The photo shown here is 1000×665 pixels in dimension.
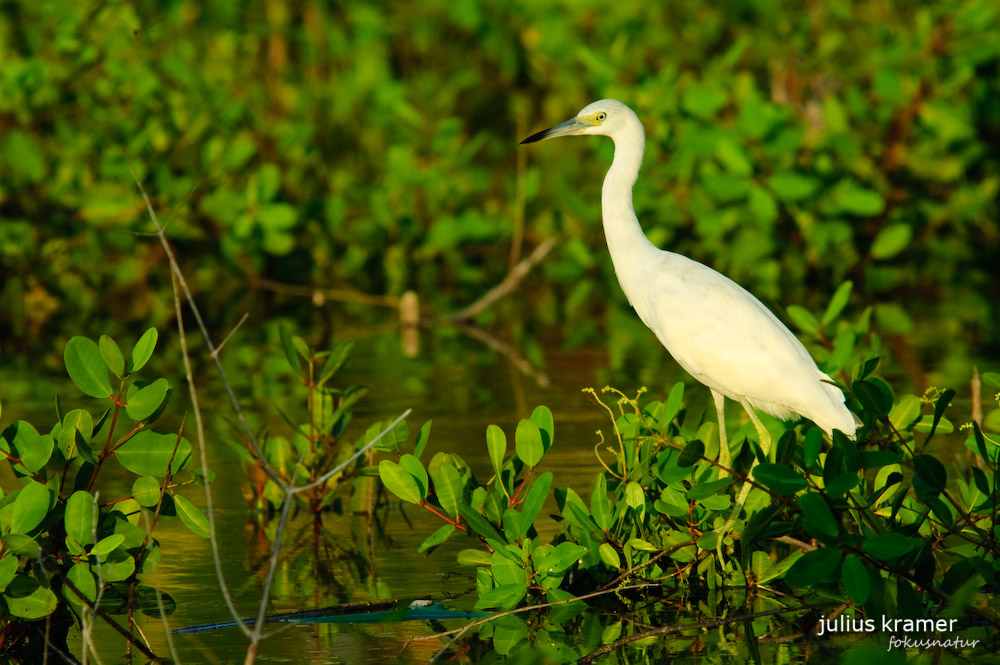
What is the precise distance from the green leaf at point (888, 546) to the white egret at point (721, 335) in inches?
35.7

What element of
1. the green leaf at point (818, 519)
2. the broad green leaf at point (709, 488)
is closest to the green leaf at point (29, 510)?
the broad green leaf at point (709, 488)

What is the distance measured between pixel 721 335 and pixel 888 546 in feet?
4.62

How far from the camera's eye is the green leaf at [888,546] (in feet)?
11.1

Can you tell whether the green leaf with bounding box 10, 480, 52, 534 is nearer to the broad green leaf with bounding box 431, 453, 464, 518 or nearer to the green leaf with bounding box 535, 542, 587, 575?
the broad green leaf with bounding box 431, 453, 464, 518

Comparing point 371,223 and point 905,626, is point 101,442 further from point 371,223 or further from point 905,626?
point 371,223

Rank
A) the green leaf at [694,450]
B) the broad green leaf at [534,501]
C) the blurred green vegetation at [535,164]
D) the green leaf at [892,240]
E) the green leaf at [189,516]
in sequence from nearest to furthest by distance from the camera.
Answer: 1. the green leaf at [694,450]
2. the green leaf at [189,516]
3. the broad green leaf at [534,501]
4. the blurred green vegetation at [535,164]
5. the green leaf at [892,240]

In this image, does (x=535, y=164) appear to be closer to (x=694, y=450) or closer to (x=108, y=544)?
(x=694, y=450)

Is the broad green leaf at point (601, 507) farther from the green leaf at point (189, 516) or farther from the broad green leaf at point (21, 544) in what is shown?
the broad green leaf at point (21, 544)

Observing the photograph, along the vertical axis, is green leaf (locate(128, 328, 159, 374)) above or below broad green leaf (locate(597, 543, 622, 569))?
above

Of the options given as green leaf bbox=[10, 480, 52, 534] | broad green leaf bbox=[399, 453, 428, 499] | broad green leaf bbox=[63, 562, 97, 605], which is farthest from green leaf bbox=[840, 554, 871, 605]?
green leaf bbox=[10, 480, 52, 534]

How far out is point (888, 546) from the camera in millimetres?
3414

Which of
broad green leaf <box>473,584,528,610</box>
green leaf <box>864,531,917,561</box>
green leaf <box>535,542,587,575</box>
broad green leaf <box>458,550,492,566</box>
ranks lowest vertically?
broad green leaf <box>473,584,528,610</box>

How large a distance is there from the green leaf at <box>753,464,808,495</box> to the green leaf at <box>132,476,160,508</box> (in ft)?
5.24

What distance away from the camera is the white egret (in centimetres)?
455
